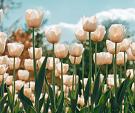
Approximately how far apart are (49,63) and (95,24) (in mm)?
741

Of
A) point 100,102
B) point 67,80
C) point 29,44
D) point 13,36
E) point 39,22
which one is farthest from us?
point 13,36

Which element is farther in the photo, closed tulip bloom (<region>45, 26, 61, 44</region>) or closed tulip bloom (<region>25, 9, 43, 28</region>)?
closed tulip bloom (<region>45, 26, 61, 44</region>)

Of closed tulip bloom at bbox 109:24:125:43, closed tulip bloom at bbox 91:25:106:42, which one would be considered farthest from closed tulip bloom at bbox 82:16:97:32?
closed tulip bloom at bbox 91:25:106:42

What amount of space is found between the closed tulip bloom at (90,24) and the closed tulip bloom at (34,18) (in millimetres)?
357

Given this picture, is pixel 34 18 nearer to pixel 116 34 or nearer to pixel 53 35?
pixel 53 35

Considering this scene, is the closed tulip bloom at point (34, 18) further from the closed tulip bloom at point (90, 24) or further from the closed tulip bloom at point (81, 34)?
the closed tulip bloom at point (81, 34)

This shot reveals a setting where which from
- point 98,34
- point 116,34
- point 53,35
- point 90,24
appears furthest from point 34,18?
point 98,34

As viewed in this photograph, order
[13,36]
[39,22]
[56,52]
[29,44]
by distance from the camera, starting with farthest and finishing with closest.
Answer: [13,36], [29,44], [56,52], [39,22]

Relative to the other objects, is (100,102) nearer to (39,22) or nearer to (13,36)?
(39,22)

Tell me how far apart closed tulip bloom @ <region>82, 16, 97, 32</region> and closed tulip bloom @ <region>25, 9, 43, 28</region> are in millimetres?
357

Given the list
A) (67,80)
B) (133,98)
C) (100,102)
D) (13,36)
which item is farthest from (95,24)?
(13,36)

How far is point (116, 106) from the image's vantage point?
3.36 metres

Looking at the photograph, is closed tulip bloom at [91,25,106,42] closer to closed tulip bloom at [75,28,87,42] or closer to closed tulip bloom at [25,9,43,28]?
closed tulip bloom at [75,28,87,42]

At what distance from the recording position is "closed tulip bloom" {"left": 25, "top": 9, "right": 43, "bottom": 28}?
316 centimetres
